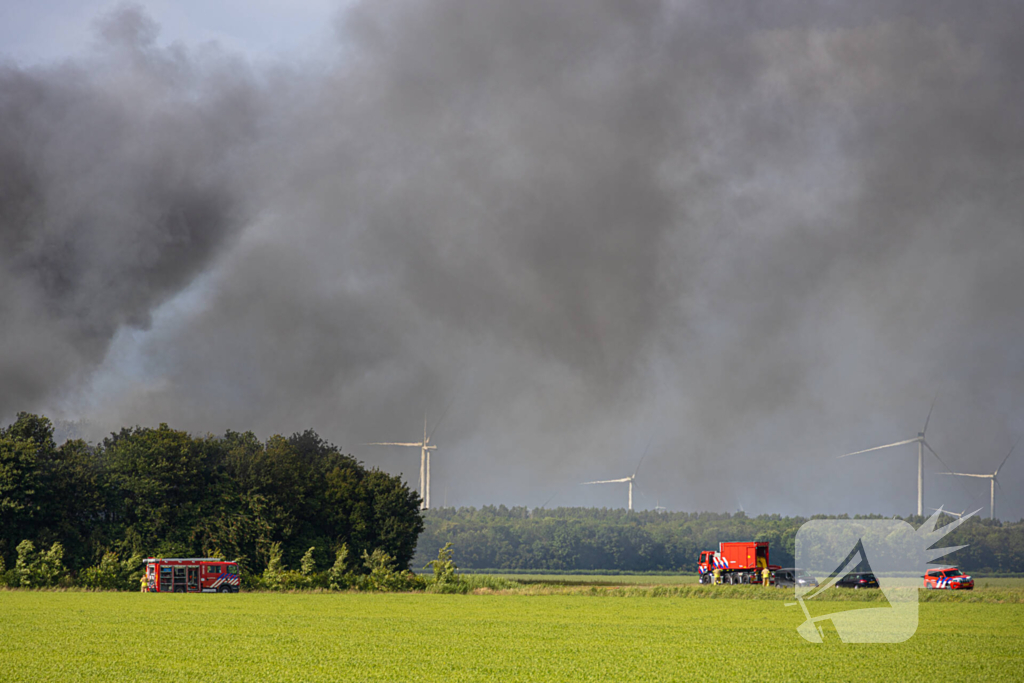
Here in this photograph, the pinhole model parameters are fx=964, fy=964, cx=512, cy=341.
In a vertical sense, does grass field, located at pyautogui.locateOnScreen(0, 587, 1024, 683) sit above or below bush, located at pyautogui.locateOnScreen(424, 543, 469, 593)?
below

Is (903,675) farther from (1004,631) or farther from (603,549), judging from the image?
(603,549)

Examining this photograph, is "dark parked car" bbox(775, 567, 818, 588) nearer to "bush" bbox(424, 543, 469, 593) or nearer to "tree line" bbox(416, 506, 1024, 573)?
"bush" bbox(424, 543, 469, 593)

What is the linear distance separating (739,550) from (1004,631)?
39373 mm

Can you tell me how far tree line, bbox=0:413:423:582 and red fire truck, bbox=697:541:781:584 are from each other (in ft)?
88.1

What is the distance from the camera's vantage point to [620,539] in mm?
168375

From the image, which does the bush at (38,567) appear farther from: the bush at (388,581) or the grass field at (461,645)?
the bush at (388,581)

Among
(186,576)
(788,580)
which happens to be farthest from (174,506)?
(788,580)

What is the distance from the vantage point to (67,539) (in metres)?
69.9

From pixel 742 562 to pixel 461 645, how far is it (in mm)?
52126

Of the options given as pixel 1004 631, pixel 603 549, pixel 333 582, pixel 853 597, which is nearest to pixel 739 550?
pixel 853 597

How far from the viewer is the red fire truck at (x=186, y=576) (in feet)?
214

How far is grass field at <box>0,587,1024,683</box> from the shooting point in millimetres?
25172

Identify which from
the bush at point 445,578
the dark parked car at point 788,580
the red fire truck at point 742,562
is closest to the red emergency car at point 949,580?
the dark parked car at point 788,580

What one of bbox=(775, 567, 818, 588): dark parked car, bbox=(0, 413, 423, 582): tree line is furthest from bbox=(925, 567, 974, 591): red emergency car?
bbox=(0, 413, 423, 582): tree line
